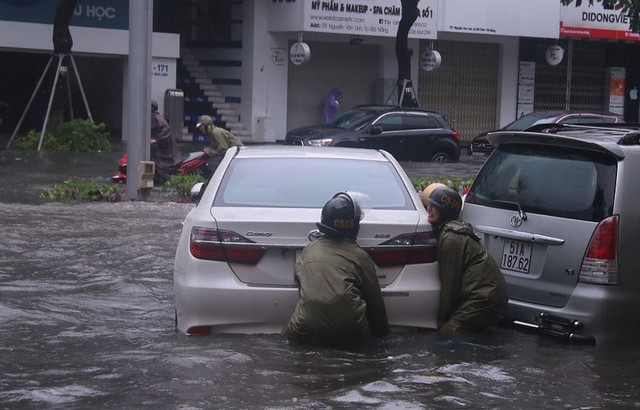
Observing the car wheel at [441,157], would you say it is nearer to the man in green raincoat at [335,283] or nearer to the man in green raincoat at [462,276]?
the man in green raincoat at [462,276]

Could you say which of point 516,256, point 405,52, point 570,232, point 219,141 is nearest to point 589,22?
point 405,52

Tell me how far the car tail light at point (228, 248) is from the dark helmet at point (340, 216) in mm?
438

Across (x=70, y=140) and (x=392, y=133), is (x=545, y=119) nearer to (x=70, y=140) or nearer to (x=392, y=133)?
(x=392, y=133)

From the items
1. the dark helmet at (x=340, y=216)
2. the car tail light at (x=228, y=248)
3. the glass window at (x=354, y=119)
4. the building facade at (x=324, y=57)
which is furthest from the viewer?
the building facade at (x=324, y=57)

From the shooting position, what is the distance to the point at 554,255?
744 centimetres

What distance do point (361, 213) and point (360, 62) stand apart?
27.5 m

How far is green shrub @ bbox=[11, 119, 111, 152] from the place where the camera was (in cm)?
2470

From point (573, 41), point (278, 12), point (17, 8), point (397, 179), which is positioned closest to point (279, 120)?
point (278, 12)

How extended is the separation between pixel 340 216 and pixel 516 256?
5.33ft

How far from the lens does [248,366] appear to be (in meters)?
6.70

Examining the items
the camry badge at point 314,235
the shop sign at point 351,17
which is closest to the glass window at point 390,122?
the shop sign at point 351,17

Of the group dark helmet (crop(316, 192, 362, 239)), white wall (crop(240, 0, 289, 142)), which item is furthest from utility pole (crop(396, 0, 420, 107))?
dark helmet (crop(316, 192, 362, 239))

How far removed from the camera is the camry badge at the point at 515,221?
25.4ft

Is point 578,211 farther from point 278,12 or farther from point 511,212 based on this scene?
point 278,12
